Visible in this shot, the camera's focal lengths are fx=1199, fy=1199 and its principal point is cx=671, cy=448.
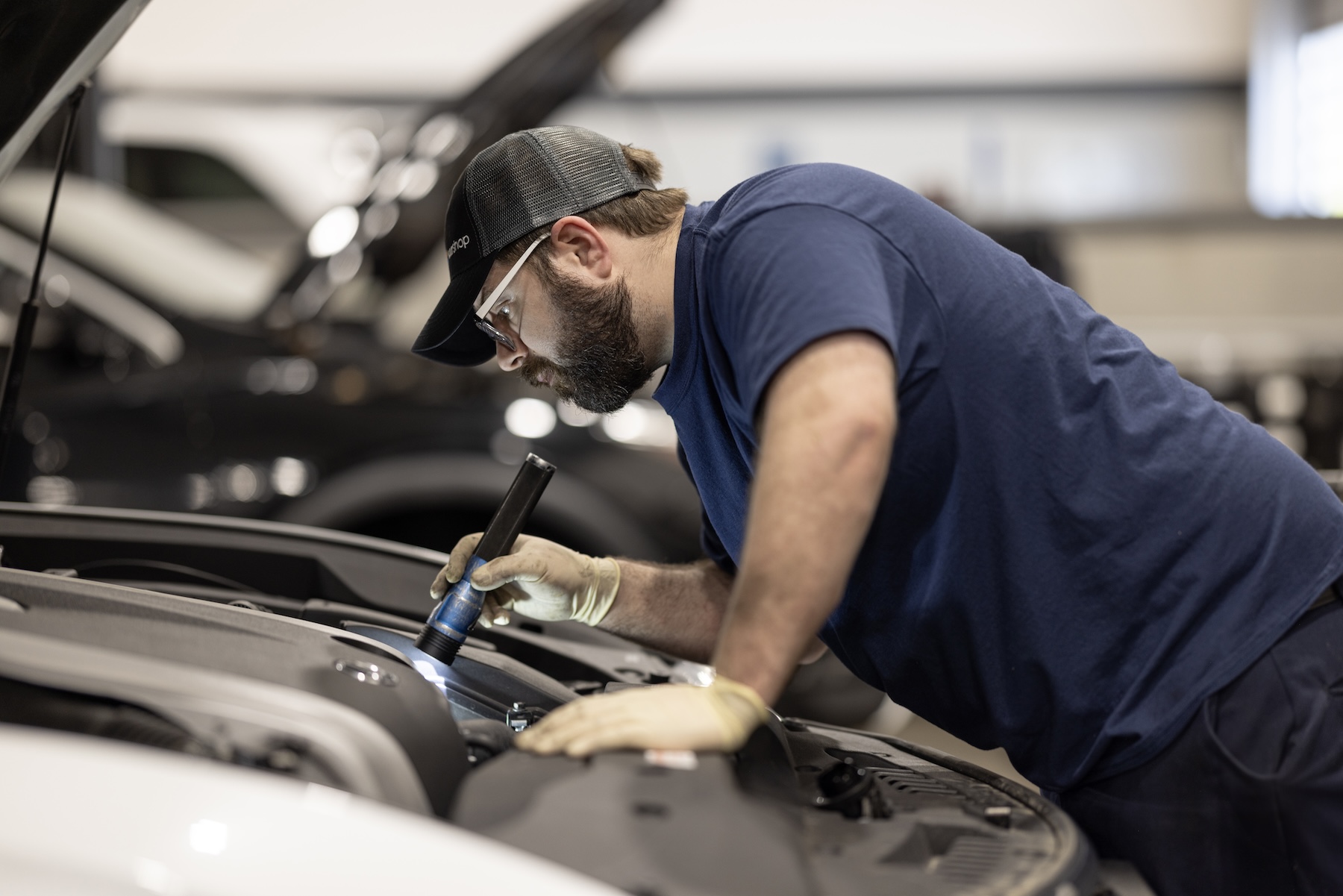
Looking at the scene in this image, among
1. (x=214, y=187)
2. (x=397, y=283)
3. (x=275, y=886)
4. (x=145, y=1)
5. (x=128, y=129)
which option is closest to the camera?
(x=275, y=886)

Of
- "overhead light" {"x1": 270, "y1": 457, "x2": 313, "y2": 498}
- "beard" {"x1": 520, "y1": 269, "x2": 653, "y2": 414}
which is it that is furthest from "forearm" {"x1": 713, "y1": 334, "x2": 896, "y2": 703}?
"overhead light" {"x1": 270, "y1": 457, "x2": 313, "y2": 498}

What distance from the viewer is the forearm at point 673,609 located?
5.87 ft

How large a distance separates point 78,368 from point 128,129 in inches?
186

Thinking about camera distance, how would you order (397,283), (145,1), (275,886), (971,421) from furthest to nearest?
1. (397,283)
2. (145,1)
3. (971,421)
4. (275,886)

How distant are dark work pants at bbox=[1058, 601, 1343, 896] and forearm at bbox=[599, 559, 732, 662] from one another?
64 cm

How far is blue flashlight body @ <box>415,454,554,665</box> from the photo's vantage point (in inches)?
59.1

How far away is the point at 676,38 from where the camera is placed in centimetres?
817

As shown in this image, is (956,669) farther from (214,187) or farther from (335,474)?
(214,187)

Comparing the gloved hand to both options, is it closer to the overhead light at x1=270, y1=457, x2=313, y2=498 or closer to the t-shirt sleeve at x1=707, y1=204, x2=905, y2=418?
the t-shirt sleeve at x1=707, y1=204, x2=905, y2=418

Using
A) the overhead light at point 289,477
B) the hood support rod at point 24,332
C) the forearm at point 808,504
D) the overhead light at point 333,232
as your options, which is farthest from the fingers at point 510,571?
the overhead light at point 333,232

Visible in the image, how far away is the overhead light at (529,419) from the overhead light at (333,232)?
0.78 m

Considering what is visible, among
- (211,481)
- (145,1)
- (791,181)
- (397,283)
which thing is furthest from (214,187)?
(791,181)

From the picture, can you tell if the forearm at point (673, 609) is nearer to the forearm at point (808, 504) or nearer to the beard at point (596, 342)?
the beard at point (596, 342)

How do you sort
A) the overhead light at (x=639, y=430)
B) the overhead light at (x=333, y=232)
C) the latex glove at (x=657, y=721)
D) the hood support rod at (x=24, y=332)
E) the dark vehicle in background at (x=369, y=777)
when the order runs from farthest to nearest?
the overhead light at (x=333, y=232) → the overhead light at (x=639, y=430) → the hood support rod at (x=24, y=332) → the latex glove at (x=657, y=721) → the dark vehicle in background at (x=369, y=777)
